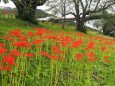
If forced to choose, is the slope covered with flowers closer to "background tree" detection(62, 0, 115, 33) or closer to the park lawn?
the park lawn

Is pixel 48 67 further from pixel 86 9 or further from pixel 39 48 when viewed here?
pixel 86 9

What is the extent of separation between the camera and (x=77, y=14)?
119 feet

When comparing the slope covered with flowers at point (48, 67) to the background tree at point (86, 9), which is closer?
the slope covered with flowers at point (48, 67)

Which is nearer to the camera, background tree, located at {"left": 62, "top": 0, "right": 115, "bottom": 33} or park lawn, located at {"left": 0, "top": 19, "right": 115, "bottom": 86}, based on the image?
park lawn, located at {"left": 0, "top": 19, "right": 115, "bottom": 86}

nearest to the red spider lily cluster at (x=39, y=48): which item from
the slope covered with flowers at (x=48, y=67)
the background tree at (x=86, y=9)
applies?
the slope covered with flowers at (x=48, y=67)

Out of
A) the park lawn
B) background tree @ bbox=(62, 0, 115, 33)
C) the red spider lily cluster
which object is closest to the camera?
the red spider lily cluster

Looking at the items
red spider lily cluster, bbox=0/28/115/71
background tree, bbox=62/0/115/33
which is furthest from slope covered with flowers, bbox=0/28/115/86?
background tree, bbox=62/0/115/33

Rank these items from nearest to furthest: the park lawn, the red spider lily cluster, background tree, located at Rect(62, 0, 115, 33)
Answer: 1. the red spider lily cluster
2. the park lawn
3. background tree, located at Rect(62, 0, 115, 33)

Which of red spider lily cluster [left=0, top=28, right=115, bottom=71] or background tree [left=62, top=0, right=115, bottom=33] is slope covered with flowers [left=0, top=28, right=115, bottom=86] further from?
background tree [left=62, top=0, right=115, bottom=33]

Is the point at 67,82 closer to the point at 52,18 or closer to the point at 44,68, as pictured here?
the point at 44,68

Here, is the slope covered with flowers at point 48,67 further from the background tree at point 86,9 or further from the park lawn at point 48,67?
the background tree at point 86,9

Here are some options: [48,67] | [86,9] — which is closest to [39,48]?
[48,67]

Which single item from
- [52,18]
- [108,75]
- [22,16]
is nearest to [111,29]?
[52,18]

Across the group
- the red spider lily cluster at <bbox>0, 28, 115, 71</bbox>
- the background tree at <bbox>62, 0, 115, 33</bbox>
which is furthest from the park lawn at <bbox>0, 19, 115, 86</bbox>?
the background tree at <bbox>62, 0, 115, 33</bbox>
